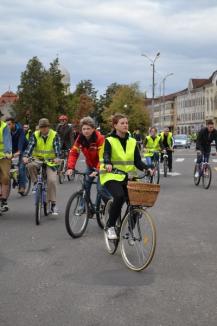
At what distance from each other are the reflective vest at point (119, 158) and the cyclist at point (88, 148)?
1.33 meters

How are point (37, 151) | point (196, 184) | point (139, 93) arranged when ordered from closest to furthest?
point (37, 151) → point (196, 184) → point (139, 93)

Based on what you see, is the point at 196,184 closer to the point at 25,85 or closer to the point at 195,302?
the point at 195,302

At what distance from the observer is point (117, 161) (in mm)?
7188

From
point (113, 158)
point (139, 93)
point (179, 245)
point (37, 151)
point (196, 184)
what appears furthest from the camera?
point (139, 93)

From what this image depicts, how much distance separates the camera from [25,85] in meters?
96.5

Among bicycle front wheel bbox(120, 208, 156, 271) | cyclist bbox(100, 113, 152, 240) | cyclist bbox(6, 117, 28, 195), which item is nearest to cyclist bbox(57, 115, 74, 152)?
cyclist bbox(6, 117, 28, 195)

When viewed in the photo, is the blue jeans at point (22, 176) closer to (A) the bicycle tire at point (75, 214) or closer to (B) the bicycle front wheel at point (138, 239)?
(A) the bicycle tire at point (75, 214)

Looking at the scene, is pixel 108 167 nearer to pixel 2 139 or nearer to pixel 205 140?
pixel 2 139

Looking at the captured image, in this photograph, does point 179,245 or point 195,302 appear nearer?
point 195,302

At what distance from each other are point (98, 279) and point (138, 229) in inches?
30.0

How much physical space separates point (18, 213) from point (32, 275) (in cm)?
504

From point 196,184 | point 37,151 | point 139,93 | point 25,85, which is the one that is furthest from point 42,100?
point 37,151

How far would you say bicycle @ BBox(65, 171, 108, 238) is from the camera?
27.3 feet

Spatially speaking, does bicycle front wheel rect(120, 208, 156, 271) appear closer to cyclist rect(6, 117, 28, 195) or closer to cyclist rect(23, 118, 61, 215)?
cyclist rect(23, 118, 61, 215)
